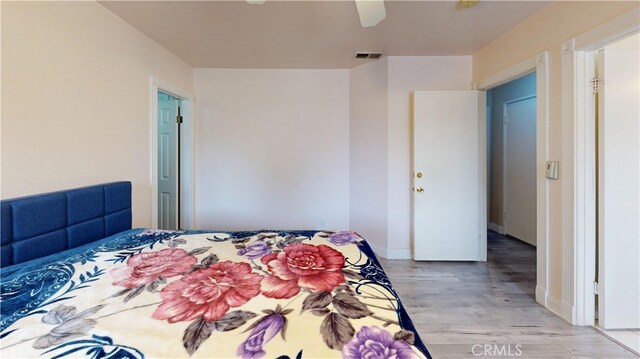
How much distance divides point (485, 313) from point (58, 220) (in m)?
2.99

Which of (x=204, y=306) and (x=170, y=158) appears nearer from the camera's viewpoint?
(x=204, y=306)

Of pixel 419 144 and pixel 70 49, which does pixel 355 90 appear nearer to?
pixel 419 144

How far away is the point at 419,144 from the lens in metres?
2.95

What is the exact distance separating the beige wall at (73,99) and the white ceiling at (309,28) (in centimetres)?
34

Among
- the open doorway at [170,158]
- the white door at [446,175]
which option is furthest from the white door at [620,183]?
the open doorway at [170,158]

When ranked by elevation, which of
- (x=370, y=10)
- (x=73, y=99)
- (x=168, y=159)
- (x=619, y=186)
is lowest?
(x=619, y=186)

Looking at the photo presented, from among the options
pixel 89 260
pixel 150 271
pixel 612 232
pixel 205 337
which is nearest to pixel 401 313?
pixel 205 337

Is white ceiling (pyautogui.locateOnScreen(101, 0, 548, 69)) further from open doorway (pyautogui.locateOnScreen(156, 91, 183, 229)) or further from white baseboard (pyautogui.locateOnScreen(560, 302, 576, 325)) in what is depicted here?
white baseboard (pyautogui.locateOnScreen(560, 302, 576, 325))

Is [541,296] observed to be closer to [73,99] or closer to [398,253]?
[398,253]

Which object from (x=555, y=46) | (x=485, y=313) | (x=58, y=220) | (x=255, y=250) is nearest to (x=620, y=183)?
(x=555, y=46)

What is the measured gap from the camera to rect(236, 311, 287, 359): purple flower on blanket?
714 mm

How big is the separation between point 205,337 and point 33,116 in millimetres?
1790

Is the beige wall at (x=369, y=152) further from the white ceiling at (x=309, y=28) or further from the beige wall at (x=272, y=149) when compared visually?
the white ceiling at (x=309, y=28)

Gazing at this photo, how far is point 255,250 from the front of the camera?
149cm
